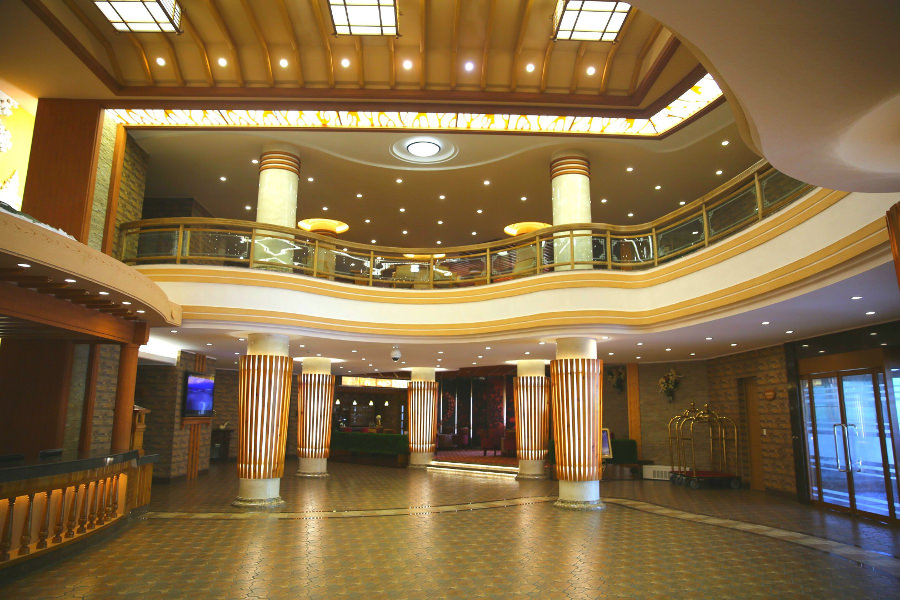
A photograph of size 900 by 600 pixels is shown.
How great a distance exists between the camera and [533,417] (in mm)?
15656

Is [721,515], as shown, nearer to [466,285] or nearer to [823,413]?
[823,413]

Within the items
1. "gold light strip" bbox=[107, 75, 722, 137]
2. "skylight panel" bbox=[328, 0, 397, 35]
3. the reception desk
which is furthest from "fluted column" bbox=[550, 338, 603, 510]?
the reception desk

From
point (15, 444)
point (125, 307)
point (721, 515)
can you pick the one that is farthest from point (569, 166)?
point (15, 444)

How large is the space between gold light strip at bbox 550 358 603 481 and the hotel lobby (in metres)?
0.06

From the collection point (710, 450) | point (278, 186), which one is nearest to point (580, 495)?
point (710, 450)

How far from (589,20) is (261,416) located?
29.8 feet

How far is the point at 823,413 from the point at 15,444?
46.4 feet

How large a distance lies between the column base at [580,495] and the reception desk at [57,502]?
24.1 ft

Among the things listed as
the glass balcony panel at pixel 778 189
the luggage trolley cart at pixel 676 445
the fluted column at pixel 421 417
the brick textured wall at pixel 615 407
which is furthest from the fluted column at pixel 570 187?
the fluted column at pixel 421 417

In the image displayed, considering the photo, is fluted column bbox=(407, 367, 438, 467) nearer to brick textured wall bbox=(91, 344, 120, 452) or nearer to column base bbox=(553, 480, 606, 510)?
column base bbox=(553, 480, 606, 510)

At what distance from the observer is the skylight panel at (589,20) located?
9.48m

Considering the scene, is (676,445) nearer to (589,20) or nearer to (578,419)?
(578,419)

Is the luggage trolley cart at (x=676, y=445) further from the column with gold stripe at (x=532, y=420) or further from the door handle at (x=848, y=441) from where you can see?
the door handle at (x=848, y=441)

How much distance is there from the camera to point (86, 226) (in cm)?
1053
